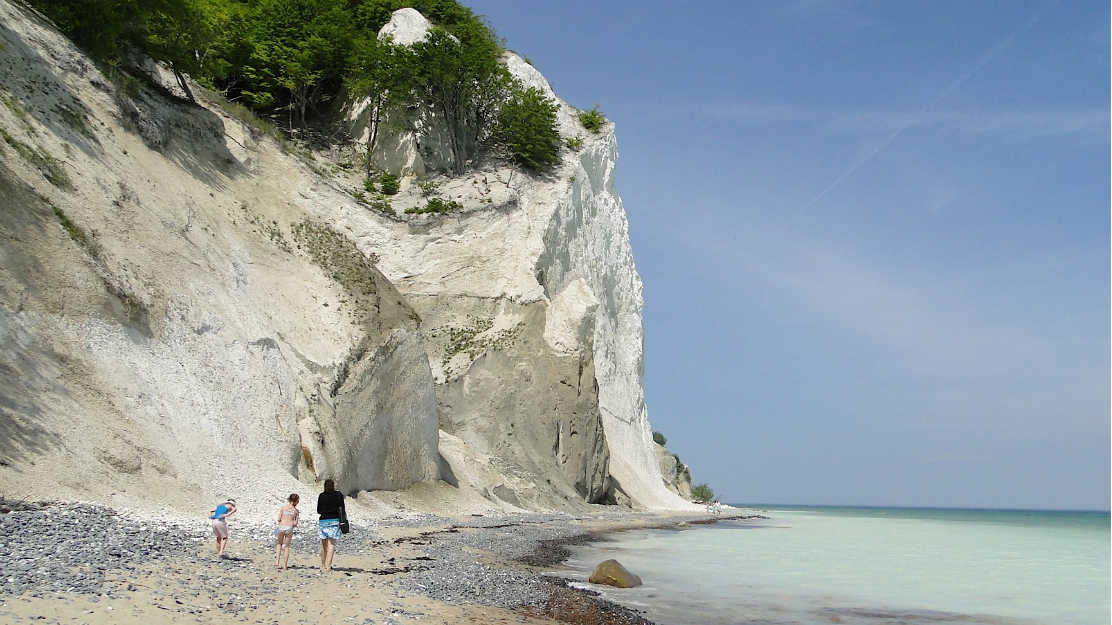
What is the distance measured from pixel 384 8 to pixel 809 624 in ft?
125

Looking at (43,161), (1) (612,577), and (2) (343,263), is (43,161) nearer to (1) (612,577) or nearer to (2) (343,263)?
(2) (343,263)

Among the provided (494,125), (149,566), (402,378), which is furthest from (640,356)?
(149,566)

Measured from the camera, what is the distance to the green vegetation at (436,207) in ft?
104

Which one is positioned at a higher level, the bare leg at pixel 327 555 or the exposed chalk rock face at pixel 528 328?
the exposed chalk rock face at pixel 528 328

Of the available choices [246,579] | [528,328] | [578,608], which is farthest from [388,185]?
[578,608]

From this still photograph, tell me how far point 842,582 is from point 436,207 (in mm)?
22104

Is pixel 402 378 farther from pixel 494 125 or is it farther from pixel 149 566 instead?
pixel 494 125

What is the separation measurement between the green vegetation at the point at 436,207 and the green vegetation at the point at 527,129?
5190mm

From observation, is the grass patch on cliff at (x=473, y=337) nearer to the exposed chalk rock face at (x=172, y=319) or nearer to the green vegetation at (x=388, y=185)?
the exposed chalk rock face at (x=172, y=319)

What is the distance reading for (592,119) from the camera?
139 ft

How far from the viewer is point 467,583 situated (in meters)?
10.0

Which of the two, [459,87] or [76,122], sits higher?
[459,87]

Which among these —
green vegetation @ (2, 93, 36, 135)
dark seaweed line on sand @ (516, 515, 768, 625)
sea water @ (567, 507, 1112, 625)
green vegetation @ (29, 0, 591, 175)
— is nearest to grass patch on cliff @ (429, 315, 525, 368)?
sea water @ (567, 507, 1112, 625)

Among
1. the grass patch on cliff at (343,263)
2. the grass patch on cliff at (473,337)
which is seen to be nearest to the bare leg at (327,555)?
the grass patch on cliff at (343,263)
